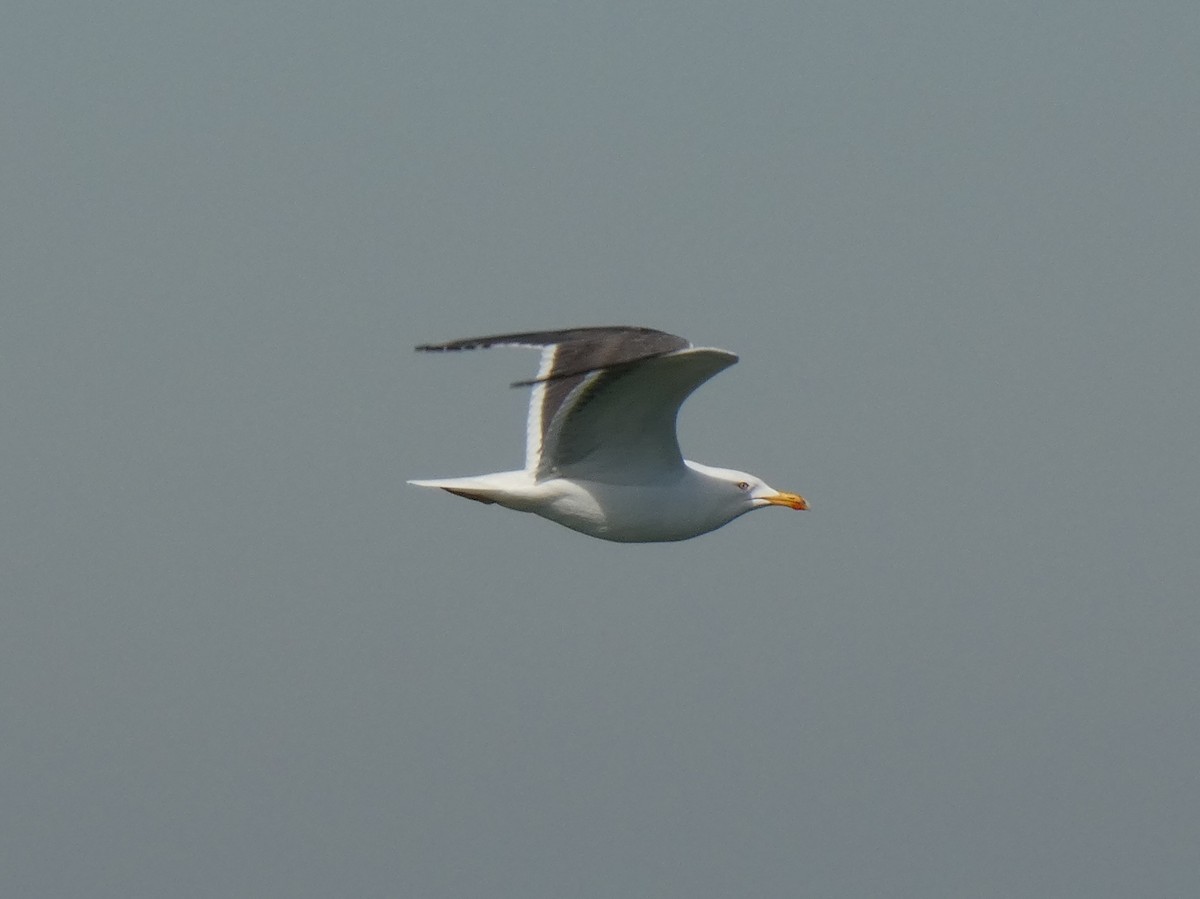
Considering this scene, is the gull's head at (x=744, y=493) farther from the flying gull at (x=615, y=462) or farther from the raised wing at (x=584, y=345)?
the raised wing at (x=584, y=345)

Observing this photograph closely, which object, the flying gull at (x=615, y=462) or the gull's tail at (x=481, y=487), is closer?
the flying gull at (x=615, y=462)

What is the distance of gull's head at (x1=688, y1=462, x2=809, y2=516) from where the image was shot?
1781cm

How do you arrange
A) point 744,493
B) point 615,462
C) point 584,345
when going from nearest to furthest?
point 584,345
point 615,462
point 744,493

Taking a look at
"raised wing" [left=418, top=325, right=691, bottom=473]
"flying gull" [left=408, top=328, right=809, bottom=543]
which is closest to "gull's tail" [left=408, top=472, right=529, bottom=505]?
"flying gull" [left=408, top=328, right=809, bottom=543]

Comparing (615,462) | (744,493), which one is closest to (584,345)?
(615,462)

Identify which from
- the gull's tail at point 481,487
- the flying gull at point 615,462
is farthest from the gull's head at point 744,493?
the gull's tail at point 481,487

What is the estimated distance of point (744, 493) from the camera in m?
18.0

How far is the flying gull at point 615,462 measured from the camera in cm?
1545

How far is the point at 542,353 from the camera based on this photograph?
16.8 m

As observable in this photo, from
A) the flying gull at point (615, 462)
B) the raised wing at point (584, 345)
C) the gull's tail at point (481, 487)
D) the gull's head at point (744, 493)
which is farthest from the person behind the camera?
the gull's head at point (744, 493)

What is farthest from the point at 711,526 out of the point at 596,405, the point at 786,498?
the point at 596,405

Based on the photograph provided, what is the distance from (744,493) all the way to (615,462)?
62.7 inches

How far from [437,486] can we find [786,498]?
3350mm

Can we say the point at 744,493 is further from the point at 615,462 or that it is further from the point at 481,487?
the point at 481,487
